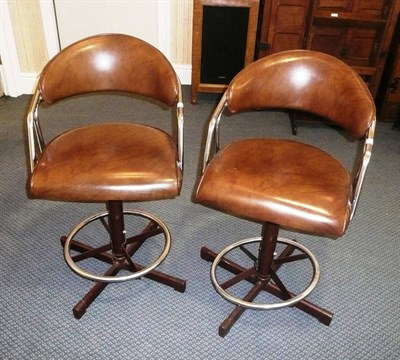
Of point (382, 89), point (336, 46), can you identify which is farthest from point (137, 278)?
point (382, 89)

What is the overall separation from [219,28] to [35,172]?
179cm

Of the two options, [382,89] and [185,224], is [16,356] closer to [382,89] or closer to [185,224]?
[185,224]

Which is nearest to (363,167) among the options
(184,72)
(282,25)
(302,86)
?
(302,86)

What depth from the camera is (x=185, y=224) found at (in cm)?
182

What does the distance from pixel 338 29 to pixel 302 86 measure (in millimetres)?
1432

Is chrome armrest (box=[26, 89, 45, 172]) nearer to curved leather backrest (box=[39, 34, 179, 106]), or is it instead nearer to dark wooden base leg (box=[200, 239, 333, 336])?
curved leather backrest (box=[39, 34, 179, 106])

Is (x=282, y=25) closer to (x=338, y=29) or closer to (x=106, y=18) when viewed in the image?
(x=338, y=29)

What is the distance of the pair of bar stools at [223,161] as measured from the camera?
1128 mm

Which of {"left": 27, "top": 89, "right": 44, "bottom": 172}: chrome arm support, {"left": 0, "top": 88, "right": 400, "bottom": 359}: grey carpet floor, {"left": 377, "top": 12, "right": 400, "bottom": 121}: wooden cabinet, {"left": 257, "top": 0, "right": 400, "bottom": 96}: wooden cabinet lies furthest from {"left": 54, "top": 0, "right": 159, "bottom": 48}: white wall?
{"left": 27, "top": 89, "right": 44, "bottom": 172}: chrome arm support

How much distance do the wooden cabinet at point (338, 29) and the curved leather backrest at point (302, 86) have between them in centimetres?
127

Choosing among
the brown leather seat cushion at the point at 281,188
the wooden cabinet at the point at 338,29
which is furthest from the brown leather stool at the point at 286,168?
the wooden cabinet at the point at 338,29

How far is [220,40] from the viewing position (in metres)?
2.64

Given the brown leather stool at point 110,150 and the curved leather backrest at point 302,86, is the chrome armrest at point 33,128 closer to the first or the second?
the brown leather stool at point 110,150

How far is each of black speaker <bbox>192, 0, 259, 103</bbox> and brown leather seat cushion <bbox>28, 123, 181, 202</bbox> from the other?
58.3 inches
